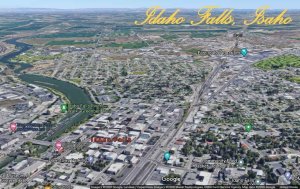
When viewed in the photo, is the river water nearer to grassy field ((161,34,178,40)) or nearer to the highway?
the highway

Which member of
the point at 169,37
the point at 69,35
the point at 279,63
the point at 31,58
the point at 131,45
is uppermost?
the point at 279,63

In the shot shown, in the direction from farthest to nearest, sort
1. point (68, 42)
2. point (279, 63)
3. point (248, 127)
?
point (68, 42)
point (279, 63)
point (248, 127)

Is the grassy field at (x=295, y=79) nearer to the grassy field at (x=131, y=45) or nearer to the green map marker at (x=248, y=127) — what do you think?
the green map marker at (x=248, y=127)

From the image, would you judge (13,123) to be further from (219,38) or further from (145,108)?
(219,38)

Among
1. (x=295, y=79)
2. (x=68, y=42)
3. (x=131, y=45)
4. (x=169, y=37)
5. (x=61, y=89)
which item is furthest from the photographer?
(x=169, y=37)

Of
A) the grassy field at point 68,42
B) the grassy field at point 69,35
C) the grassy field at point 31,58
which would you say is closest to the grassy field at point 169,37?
the grassy field at point 68,42

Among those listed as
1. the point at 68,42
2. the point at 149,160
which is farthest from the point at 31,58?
the point at 149,160

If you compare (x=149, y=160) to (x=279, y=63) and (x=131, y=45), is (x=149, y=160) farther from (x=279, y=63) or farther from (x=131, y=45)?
(x=131, y=45)

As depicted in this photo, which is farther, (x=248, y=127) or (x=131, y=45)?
(x=131, y=45)

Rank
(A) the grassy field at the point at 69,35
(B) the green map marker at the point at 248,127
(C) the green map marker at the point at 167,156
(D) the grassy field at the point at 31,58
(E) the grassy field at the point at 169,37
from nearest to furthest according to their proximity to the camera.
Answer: (C) the green map marker at the point at 167,156, (B) the green map marker at the point at 248,127, (D) the grassy field at the point at 31,58, (E) the grassy field at the point at 169,37, (A) the grassy field at the point at 69,35
